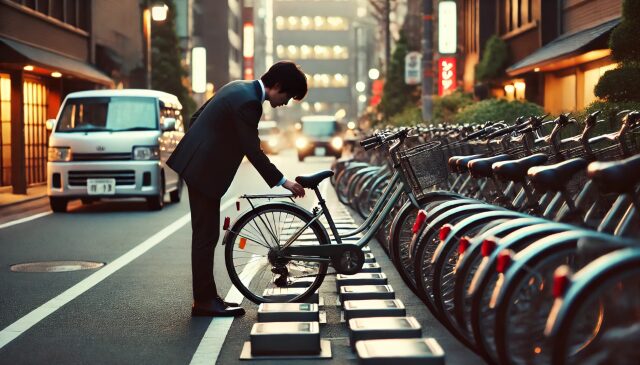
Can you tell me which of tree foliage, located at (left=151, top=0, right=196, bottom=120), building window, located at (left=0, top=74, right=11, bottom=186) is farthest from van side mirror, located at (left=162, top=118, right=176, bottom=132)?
tree foliage, located at (left=151, top=0, right=196, bottom=120)

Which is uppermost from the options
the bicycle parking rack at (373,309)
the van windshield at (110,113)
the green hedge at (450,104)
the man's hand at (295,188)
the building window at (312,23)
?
the building window at (312,23)

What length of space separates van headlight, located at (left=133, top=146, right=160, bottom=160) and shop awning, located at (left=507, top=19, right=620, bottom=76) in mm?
9599

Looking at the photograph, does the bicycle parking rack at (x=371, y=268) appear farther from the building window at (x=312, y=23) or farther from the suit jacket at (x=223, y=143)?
the building window at (x=312, y=23)

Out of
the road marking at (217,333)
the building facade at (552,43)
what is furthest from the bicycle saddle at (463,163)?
the building facade at (552,43)

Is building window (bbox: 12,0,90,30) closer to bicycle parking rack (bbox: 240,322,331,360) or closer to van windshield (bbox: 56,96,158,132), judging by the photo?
van windshield (bbox: 56,96,158,132)

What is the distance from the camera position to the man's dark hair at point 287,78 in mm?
7266

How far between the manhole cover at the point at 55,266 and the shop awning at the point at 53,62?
11.3 metres

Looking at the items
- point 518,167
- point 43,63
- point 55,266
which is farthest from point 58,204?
point 518,167

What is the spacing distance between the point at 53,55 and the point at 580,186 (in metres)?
21.0

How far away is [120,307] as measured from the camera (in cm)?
793

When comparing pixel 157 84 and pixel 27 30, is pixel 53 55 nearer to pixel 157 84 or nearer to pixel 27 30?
pixel 27 30

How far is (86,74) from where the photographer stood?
27078mm

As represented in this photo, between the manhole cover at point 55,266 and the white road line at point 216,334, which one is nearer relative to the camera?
the white road line at point 216,334

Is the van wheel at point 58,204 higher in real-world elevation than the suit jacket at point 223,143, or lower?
lower
